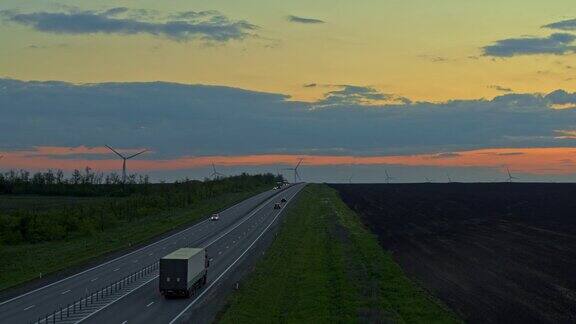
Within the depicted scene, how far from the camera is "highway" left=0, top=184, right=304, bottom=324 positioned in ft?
158

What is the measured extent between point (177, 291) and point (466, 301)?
67.5 feet

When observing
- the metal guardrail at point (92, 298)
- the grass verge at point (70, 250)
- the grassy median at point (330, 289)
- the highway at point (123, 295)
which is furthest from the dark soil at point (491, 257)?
the grass verge at point (70, 250)

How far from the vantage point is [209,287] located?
6200 cm

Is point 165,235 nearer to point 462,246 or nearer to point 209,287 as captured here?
point 462,246

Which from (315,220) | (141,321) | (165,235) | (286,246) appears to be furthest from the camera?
(315,220)

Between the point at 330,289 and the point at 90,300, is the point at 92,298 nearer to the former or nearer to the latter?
the point at 90,300

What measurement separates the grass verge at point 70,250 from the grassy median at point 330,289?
69.3 feet

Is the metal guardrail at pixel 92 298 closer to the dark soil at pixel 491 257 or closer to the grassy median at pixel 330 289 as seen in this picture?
the grassy median at pixel 330 289

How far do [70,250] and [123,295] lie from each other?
38484mm

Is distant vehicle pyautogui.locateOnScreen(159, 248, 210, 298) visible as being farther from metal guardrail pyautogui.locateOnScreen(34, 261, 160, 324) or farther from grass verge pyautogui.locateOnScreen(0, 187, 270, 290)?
grass verge pyautogui.locateOnScreen(0, 187, 270, 290)

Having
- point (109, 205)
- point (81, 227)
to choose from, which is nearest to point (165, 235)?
point (81, 227)

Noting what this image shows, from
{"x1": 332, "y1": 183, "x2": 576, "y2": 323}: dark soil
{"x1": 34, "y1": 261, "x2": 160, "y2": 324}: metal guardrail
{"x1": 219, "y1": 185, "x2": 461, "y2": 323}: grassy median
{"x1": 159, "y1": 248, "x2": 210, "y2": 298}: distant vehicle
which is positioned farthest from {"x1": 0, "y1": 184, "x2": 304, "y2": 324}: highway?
{"x1": 332, "y1": 183, "x2": 576, "y2": 323}: dark soil

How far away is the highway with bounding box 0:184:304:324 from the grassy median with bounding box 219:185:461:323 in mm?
3834

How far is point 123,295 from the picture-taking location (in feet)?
188
